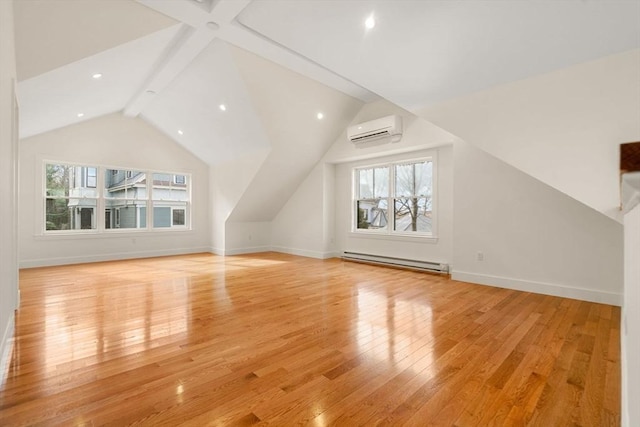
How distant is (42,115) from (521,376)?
21.8 feet

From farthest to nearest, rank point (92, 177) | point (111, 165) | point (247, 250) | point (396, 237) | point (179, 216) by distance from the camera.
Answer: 1. point (247, 250)
2. point (179, 216)
3. point (111, 165)
4. point (92, 177)
5. point (396, 237)

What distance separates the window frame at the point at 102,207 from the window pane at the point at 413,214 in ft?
16.8

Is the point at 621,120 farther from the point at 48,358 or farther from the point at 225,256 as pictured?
the point at 225,256

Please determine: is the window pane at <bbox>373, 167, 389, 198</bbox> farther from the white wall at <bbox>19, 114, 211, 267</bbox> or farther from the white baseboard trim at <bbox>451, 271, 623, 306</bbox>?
the white wall at <bbox>19, 114, 211, 267</bbox>

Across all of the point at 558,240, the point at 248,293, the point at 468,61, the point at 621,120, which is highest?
the point at 468,61

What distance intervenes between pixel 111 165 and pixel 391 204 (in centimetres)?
603

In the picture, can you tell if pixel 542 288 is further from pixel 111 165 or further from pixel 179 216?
pixel 111 165

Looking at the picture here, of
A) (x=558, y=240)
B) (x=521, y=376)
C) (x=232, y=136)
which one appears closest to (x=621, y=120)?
(x=558, y=240)

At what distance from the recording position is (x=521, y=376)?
1.88 meters

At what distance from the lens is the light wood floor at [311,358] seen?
1547mm

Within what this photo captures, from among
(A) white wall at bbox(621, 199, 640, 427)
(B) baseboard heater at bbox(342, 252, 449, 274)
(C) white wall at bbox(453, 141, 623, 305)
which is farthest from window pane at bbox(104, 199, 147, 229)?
(A) white wall at bbox(621, 199, 640, 427)

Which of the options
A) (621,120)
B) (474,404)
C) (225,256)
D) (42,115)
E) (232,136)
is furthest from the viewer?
(225,256)

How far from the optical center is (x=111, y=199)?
646cm

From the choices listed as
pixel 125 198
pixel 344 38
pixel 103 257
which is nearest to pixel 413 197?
pixel 344 38
